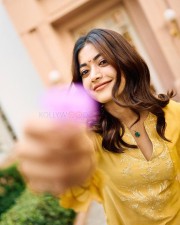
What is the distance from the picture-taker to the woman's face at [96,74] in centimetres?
130

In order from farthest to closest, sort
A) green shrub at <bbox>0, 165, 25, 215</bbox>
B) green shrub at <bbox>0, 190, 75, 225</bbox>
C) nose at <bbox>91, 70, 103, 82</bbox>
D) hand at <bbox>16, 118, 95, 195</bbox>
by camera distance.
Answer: green shrub at <bbox>0, 165, 25, 215</bbox> < green shrub at <bbox>0, 190, 75, 225</bbox> < nose at <bbox>91, 70, 103, 82</bbox> < hand at <bbox>16, 118, 95, 195</bbox>

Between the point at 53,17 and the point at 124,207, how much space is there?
661 cm

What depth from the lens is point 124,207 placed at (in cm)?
152

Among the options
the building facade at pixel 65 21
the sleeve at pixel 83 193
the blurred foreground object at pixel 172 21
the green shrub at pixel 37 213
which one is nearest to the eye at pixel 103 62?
the sleeve at pixel 83 193

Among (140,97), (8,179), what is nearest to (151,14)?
(8,179)

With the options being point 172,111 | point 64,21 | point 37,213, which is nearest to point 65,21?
point 64,21

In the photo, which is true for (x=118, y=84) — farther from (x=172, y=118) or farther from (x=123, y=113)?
(x=172, y=118)

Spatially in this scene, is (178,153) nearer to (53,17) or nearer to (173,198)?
(173,198)

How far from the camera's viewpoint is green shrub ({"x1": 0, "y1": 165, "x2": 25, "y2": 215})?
5.76m

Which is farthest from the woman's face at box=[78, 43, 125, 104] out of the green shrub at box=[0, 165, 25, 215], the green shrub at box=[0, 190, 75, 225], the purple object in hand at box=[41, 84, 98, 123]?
the green shrub at box=[0, 165, 25, 215]

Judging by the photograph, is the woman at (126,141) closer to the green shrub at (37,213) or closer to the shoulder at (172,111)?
the shoulder at (172,111)

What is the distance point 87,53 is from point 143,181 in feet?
1.97

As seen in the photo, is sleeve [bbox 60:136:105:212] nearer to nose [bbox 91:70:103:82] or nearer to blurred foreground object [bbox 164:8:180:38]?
nose [bbox 91:70:103:82]

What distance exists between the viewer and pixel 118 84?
4.50 feet
